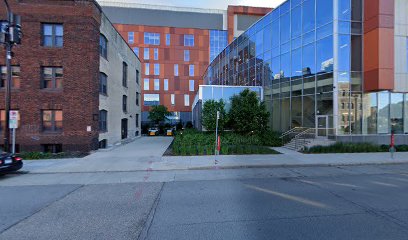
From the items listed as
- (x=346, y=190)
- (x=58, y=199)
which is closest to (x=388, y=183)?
(x=346, y=190)

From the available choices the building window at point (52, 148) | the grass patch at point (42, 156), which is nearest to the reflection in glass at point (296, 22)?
the grass patch at point (42, 156)

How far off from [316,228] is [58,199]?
20.7ft

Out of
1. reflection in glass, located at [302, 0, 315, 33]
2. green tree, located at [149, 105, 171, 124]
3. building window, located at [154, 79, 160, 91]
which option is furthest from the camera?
building window, located at [154, 79, 160, 91]

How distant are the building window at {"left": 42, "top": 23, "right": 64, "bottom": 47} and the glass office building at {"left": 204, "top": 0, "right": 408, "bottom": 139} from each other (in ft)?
61.9

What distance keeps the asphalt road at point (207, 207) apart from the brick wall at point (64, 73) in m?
6.79

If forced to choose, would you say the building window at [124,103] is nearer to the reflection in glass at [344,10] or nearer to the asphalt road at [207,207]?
the asphalt road at [207,207]

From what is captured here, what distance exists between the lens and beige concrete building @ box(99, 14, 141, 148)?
1756 centimetres

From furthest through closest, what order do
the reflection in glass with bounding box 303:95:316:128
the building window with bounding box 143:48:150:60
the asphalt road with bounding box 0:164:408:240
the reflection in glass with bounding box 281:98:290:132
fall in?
the building window with bounding box 143:48:150:60, the reflection in glass with bounding box 281:98:290:132, the reflection in glass with bounding box 303:95:316:128, the asphalt road with bounding box 0:164:408:240

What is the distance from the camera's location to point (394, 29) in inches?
674

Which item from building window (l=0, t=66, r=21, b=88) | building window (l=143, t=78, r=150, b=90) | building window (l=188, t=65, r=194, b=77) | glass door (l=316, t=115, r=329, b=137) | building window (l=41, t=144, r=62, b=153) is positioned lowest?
building window (l=41, t=144, r=62, b=153)

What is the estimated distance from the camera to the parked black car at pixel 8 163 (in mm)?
8109

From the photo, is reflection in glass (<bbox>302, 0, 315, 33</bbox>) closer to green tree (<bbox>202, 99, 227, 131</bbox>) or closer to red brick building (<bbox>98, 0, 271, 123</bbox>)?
green tree (<bbox>202, 99, 227, 131</bbox>)

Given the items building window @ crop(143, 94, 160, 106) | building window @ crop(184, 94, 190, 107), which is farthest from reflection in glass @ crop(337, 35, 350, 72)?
building window @ crop(143, 94, 160, 106)

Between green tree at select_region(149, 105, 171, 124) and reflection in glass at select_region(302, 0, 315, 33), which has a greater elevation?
reflection in glass at select_region(302, 0, 315, 33)
